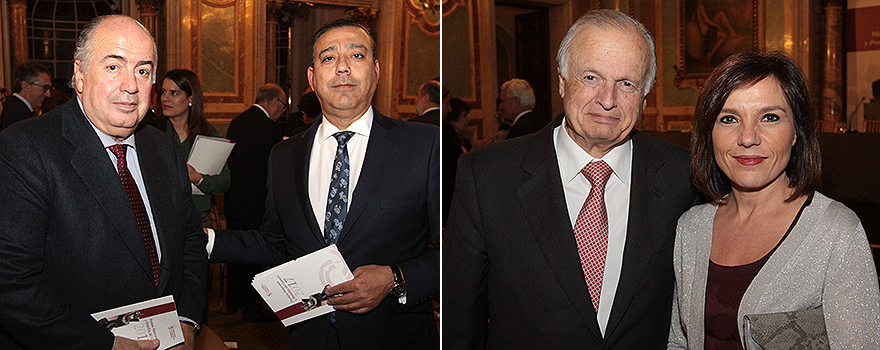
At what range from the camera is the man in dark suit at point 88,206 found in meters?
1.30

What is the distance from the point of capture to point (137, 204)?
1.46m

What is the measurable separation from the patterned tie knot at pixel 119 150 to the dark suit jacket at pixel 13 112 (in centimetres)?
18

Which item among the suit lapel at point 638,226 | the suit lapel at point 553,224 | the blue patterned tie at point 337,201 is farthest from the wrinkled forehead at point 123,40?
the suit lapel at point 638,226

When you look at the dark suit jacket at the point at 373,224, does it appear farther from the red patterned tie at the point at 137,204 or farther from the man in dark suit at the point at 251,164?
the red patterned tie at the point at 137,204

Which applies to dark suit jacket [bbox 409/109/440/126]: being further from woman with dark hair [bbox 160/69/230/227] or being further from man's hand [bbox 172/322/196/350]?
man's hand [bbox 172/322/196/350]

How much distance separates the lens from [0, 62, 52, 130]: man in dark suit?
140 centimetres

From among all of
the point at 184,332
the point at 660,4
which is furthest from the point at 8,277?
the point at 660,4

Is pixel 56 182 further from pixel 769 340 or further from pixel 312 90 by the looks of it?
pixel 769 340

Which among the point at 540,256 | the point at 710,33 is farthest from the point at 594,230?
the point at 710,33

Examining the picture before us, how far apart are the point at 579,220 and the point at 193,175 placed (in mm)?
989

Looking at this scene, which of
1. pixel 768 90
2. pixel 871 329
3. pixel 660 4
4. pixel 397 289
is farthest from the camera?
pixel 660 4

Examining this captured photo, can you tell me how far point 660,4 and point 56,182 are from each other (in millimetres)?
2021

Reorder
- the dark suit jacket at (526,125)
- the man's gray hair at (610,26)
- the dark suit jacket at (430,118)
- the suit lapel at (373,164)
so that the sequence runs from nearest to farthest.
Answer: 1. the man's gray hair at (610,26)
2. the suit lapel at (373,164)
3. the dark suit jacket at (430,118)
4. the dark suit jacket at (526,125)

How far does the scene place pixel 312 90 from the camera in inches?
62.9
